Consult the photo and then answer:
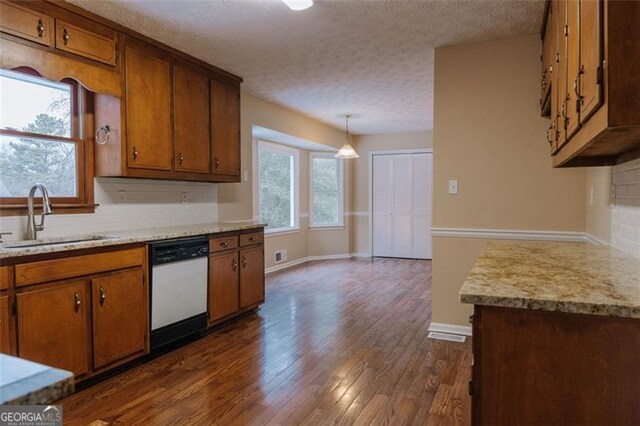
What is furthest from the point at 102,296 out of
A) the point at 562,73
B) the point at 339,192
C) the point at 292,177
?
the point at 339,192

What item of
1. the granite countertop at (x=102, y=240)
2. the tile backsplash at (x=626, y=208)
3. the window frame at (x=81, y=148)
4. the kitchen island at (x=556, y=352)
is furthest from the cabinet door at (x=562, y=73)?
the window frame at (x=81, y=148)

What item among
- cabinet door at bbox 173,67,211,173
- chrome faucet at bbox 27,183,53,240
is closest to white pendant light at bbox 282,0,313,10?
cabinet door at bbox 173,67,211,173

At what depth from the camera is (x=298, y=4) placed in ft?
8.07

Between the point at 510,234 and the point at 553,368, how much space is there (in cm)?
218

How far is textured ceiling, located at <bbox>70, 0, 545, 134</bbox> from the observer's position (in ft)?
8.73

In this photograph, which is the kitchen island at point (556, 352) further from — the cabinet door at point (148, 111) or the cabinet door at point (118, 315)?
the cabinet door at point (148, 111)

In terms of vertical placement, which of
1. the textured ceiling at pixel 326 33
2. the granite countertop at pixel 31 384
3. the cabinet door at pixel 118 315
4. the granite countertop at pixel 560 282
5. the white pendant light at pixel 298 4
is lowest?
the cabinet door at pixel 118 315

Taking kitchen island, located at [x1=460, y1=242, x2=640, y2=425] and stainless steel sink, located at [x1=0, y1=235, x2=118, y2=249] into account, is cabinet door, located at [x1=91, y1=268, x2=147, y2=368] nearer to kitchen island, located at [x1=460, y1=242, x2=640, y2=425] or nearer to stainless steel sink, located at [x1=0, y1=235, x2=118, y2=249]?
stainless steel sink, located at [x1=0, y1=235, x2=118, y2=249]

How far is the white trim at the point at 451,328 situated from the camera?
338 centimetres

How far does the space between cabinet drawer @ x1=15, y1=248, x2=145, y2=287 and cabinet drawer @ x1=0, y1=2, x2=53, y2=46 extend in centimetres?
129

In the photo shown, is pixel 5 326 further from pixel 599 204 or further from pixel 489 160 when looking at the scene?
pixel 599 204

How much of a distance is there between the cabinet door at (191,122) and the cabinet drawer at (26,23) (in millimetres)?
1045

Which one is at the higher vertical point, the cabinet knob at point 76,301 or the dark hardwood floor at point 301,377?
the cabinet knob at point 76,301

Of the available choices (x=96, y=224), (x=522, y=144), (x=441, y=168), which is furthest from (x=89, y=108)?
(x=522, y=144)
